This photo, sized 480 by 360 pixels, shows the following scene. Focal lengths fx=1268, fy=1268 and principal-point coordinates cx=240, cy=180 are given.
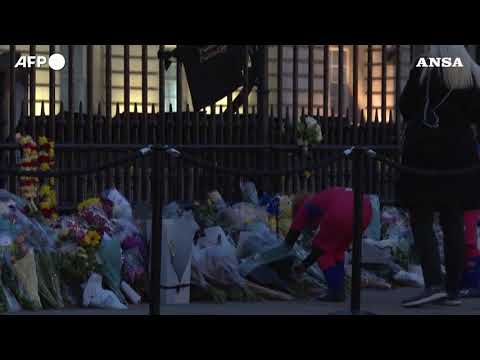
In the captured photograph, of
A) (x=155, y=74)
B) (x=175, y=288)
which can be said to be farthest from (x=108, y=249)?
(x=155, y=74)

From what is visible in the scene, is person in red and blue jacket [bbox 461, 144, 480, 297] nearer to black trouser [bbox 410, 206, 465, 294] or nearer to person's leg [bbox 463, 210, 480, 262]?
person's leg [bbox 463, 210, 480, 262]

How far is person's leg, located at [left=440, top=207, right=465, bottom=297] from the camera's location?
24.1ft

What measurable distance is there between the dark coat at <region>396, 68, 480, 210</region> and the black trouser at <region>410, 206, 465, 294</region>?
0.06 m

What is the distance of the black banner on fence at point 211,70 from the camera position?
11.5 metres

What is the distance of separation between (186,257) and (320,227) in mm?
873

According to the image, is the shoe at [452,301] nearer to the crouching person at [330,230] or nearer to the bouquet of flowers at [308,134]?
the crouching person at [330,230]

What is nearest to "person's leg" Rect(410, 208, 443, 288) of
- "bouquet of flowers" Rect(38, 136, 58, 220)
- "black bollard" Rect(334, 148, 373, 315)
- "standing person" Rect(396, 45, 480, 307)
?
"standing person" Rect(396, 45, 480, 307)

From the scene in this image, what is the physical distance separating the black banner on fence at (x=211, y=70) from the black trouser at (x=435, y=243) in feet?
14.2

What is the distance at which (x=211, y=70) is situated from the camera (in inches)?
457

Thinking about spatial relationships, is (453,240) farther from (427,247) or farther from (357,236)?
(357,236)

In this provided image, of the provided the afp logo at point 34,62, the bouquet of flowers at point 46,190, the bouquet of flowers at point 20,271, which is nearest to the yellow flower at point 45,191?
the bouquet of flowers at point 46,190

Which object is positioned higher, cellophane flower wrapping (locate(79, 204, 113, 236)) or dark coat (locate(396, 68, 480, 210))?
dark coat (locate(396, 68, 480, 210))

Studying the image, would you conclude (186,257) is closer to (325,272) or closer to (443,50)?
(325,272)

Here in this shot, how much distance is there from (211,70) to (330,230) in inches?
157
